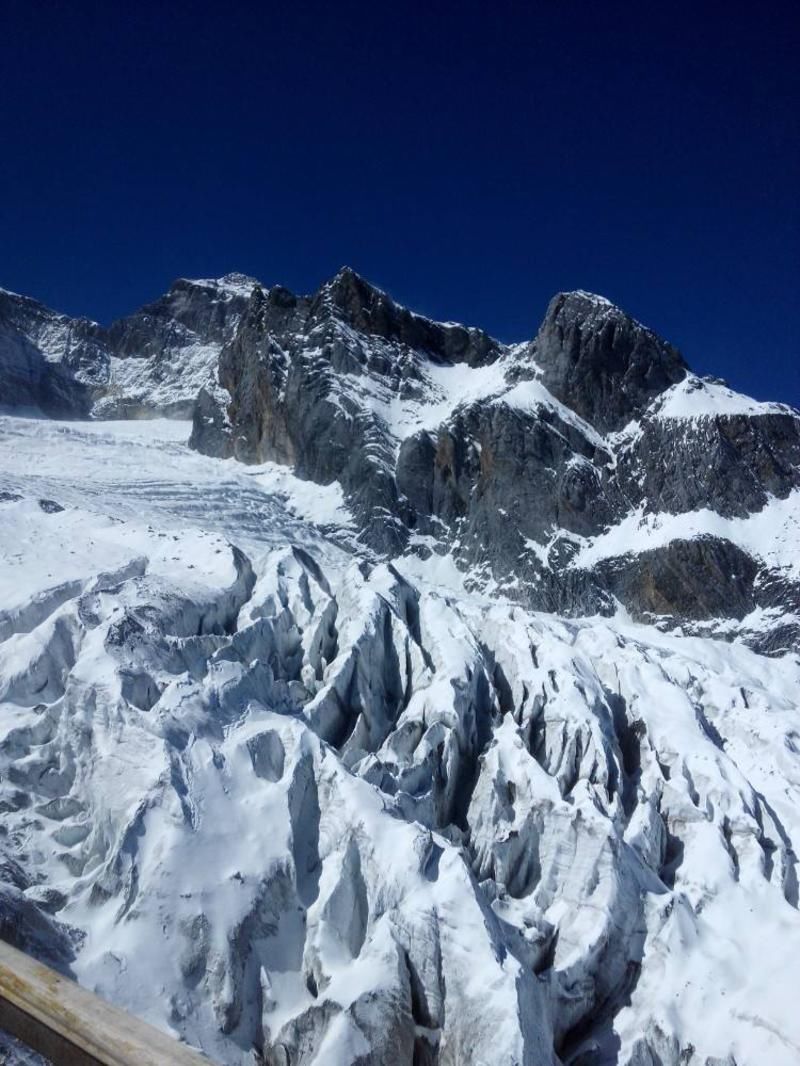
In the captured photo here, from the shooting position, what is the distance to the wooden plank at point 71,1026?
9.25ft

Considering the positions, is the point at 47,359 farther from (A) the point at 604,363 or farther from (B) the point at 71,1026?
(B) the point at 71,1026

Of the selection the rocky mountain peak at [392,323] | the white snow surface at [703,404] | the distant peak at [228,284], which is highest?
the distant peak at [228,284]

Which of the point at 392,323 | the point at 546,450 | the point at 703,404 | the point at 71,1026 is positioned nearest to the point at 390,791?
the point at 71,1026

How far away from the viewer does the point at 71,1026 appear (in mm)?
2986

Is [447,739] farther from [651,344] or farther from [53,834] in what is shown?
[651,344]

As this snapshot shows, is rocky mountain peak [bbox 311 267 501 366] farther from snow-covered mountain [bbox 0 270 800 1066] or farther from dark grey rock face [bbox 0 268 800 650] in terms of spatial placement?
snow-covered mountain [bbox 0 270 800 1066]

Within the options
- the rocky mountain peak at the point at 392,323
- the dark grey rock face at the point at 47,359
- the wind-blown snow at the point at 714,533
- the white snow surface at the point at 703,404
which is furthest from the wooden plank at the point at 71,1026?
the dark grey rock face at the point at 47,359

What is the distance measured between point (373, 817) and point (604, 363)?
5645 centimetres

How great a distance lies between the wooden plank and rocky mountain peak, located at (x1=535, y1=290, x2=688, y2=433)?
2706 inches

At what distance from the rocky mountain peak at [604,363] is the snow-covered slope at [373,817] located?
3640 cm

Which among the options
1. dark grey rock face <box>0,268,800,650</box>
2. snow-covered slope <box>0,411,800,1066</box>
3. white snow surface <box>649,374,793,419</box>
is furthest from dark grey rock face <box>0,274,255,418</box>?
snow-covered slope <box>0,411,800,1066</box>

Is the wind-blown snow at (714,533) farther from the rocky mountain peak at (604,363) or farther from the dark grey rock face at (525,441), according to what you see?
the rocky mountain peak at (604,363)

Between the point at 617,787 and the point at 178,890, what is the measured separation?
1519 cm

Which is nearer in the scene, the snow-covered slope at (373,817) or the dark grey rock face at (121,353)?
the snow-covered slope at (373,817)
